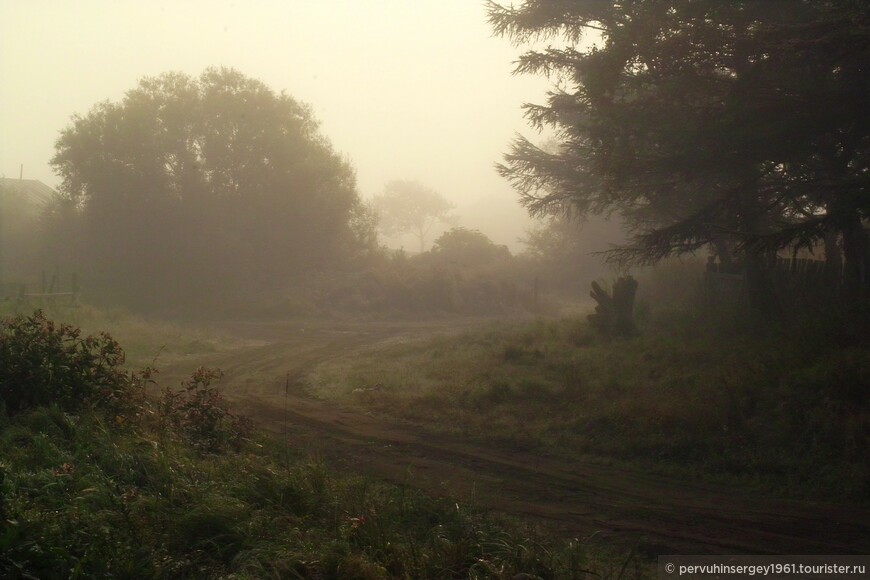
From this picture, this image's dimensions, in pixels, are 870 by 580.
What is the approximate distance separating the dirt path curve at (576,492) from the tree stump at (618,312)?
777 cm

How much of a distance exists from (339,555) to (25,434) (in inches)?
197

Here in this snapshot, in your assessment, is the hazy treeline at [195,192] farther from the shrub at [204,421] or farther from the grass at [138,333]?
the shrub at [204,421]

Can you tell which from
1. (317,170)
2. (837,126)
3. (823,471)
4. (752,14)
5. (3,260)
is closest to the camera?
(823,471)

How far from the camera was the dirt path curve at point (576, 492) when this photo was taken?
624 centimetres

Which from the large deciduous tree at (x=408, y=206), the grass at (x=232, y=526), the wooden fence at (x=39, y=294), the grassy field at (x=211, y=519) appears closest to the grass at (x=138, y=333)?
the wooden fence at (x=39, y=294)

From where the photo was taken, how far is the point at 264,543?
530 cm

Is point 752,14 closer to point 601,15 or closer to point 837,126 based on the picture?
point 837,126

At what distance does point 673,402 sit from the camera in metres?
10.1

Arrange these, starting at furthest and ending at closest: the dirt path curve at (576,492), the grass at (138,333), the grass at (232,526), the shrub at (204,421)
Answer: the grass at (138,333) → the shrub at (204,421) → the dirt path curve at (576,492) → the grass at (232,526)

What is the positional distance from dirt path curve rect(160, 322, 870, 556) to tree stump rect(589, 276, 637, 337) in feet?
25.5

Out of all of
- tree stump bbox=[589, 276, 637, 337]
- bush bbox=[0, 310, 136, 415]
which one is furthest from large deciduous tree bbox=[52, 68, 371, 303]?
bush bbox=[0, 310, 136, 415]

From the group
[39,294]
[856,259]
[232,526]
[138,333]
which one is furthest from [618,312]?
[39,294]

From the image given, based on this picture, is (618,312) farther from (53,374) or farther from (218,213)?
(218,213)

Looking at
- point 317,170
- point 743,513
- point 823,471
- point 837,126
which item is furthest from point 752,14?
point 317,170
